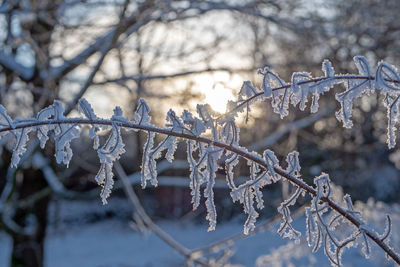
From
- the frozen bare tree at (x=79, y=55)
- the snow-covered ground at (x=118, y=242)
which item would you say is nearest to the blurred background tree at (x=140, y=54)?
the frozen bare tree at (x=79, y=55)

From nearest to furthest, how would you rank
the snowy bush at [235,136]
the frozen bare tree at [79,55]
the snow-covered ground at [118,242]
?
the snowy bush at [235,136] → the frozen bare tree at [79,55] → the snow-covered ground at [118,242]

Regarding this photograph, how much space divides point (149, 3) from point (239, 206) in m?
8.30

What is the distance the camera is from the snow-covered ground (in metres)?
10.6

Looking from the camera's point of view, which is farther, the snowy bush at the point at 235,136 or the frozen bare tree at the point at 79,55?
the frozen bare tree at the point at 79,55

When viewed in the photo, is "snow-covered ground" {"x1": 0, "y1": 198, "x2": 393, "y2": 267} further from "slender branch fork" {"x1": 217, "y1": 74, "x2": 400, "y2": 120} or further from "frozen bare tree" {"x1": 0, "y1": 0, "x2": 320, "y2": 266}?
"slender branch fork" {"x1": 217, "y1": 74, "x2": 400, "y2": 120}

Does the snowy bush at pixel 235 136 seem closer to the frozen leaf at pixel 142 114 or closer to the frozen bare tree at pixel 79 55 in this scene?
the frozen leaf at pixel 142 114

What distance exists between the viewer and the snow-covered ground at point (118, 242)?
34.9 feet

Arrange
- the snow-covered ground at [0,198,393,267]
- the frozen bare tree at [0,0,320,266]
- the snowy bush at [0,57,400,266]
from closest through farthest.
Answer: the snowy bush at [0,57,400,266]
the frozen bare tree at [0,0,320,266]
the snow-covered ground at [0,198,393,267]

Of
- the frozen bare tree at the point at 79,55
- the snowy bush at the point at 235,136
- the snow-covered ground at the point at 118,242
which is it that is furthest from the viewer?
the snow-covered ground at the point at 118,242

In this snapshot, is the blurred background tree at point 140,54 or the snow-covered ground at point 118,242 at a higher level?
the blurred background tree at point 140,54

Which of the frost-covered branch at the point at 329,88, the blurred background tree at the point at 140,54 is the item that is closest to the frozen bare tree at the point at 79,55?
the blurred background tree at the point at 140,54

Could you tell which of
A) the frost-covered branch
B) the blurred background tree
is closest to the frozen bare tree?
the blurred background tree

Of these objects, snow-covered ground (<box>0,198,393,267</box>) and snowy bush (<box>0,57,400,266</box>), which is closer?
snowy bush (<box>0,57,400,266</box>)

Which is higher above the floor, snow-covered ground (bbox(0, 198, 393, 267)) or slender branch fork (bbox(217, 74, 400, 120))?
slender branch fork (bbox(217, 74, 400, 120))
